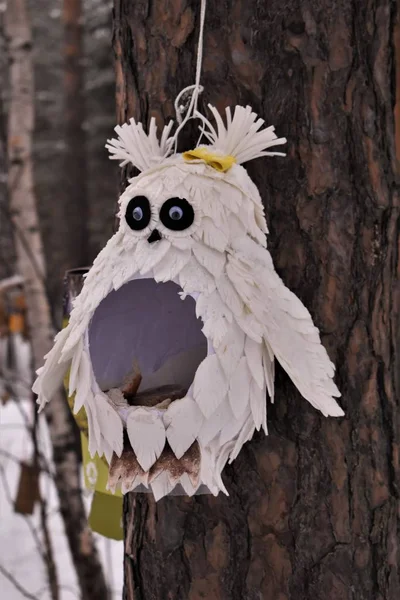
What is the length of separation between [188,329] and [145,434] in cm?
17

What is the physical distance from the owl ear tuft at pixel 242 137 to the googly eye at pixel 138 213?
149mm

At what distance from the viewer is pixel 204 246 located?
2.87ft

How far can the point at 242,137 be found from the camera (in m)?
0.93

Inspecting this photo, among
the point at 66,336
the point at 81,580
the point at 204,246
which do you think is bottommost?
the point at 81,580

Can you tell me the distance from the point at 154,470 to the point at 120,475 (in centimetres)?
6

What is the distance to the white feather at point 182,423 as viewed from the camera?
2.77ft

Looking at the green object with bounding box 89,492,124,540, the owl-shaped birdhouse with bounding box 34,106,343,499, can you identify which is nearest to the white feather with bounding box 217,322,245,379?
the owl-shaped birdhouse with bounding box 34,106,343,499

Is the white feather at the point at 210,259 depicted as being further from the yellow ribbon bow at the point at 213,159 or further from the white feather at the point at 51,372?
the white feather at the point at 51,372

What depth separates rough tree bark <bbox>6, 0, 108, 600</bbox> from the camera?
2.48m

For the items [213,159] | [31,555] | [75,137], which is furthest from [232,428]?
[75,137]

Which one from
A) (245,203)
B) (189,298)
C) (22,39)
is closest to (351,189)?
(245,203)

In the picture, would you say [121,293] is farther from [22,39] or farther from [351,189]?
[22,39]

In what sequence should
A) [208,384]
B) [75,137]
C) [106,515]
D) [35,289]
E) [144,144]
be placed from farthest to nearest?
1. [75,137]
2. [35,289]
3. [106,515]
4. [144,144]
5. [208,384]

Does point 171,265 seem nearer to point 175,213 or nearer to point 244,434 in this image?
point 175,213
